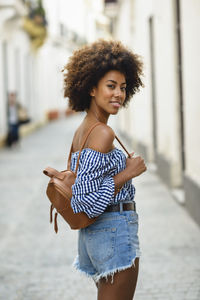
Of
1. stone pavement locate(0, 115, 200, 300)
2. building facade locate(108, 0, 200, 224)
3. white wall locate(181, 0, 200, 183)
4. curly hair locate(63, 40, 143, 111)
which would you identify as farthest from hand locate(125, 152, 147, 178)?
white wall locate(181, 0, 200, 183)

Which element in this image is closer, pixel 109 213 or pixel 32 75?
pixel 109 213

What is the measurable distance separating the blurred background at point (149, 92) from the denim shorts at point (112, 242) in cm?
112

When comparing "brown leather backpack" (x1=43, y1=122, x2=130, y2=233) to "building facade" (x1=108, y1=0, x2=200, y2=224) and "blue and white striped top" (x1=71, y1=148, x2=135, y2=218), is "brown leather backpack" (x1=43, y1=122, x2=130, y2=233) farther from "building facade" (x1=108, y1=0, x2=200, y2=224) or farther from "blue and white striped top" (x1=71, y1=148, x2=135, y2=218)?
"building facade" (x1=108, y1=0, x2=200, y2=224)

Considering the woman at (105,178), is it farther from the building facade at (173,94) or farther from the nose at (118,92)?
the building facade at (173,94)

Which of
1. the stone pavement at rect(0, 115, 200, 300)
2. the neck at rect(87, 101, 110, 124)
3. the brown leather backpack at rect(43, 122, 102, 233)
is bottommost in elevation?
the stone pavement at rect(0, 115, 200, 300)

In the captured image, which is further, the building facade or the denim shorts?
the building facade

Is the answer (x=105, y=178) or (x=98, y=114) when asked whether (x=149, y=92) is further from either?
(x=105, y=178)

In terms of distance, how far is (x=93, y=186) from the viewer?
8.87 feet

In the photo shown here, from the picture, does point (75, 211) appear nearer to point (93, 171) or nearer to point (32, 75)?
point (93, 171)

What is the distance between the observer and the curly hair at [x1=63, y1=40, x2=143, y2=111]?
287 centimetres

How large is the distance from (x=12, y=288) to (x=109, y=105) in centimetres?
268

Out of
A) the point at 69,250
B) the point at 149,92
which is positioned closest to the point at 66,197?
the point at 69,250

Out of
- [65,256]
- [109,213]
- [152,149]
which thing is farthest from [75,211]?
[152,149]

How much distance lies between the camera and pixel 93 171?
2711 mm
